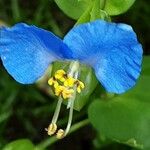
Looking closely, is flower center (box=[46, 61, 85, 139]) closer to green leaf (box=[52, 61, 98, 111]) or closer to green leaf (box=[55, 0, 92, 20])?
green leaf (box=[52, 61, 98, 111])

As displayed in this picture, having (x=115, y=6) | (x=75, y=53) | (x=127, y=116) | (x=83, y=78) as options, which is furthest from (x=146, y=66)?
(x=75, y=53)

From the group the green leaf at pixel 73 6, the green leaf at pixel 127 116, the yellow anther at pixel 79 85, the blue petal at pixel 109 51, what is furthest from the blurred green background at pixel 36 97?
the blue petal at pixel 109 51

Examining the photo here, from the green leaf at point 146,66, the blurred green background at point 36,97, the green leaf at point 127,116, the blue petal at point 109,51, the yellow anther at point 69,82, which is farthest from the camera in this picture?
the blurred green background at point 36,97

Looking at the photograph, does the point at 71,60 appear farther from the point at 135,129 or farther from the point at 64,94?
the point at 135,129

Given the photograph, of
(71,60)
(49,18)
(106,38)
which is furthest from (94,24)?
(49,18)

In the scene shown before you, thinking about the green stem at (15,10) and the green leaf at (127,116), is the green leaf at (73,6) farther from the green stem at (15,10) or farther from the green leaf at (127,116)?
the green stem at (15,10)

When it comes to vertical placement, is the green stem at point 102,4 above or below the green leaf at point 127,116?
above

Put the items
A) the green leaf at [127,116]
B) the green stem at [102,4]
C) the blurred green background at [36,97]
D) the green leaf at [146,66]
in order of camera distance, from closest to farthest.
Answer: the green stem at [102,4] → the green leaf at [127,116] → the green leaf at [146,66] → the blurred green background at [36,97]

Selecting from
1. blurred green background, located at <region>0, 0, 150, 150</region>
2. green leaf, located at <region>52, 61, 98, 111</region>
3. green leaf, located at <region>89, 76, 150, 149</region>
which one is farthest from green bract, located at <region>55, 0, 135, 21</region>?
blurred green background, located at <region>0, 0, 150, 150</region>

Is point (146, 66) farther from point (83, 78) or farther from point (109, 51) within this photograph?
point (109, 51)
